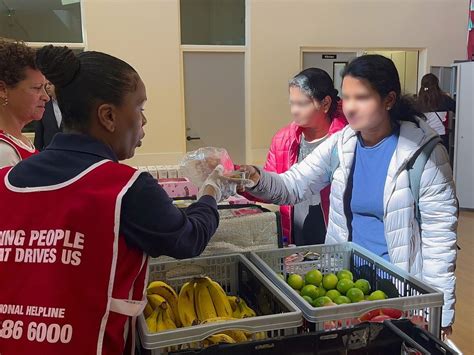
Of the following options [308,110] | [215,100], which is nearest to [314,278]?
[308,110]

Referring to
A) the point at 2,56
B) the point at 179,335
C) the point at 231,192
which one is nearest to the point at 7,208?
the point at 179,335

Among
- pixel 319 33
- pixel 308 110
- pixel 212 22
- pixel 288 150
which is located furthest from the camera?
pixel 319 33

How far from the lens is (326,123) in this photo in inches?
99.3

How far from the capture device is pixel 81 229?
3.18 ft

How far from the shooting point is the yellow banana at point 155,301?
125 centimetres

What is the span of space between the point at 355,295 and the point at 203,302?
41 centimetres

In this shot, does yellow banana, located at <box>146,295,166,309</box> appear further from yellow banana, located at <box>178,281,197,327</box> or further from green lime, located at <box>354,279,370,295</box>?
green lime, located at <box>354,279,370,295</box>

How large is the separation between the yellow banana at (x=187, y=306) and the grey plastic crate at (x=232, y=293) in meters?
0.11

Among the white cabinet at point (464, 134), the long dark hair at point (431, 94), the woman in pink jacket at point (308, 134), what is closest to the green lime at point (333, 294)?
the woman in pink jacket at point (308, 134)

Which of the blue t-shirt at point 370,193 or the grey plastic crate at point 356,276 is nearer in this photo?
the grey plastic crate at point 356,276

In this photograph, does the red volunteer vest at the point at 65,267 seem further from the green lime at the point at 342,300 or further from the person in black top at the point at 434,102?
the person in black top at the point at 434,102

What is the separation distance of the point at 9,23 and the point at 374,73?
5105 mm

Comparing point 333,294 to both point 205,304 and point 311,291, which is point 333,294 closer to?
point 311,291

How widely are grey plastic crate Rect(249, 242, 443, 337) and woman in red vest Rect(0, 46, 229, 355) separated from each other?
0.33 meters
